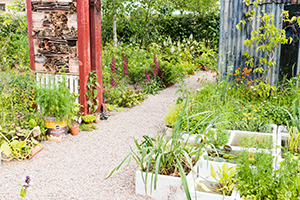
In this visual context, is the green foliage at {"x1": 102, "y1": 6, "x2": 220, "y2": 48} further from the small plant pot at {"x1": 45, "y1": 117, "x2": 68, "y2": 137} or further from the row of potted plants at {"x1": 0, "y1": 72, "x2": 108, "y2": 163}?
the small plant pot at {"x1": 45, "y1": 117, "x2": 68, "y2": 137}

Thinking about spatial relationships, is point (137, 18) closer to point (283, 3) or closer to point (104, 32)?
point (104, 32)

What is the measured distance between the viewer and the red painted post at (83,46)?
18.4 ft

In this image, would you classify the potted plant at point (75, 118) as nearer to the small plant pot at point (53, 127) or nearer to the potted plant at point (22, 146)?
the small plant pot at point (53, 127)

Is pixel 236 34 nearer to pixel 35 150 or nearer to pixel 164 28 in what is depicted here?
pixel 35 150

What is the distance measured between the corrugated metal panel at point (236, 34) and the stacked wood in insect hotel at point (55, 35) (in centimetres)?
296

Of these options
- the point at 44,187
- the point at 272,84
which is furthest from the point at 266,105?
the point at 44,187

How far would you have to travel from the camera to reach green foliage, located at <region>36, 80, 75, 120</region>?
5090mm

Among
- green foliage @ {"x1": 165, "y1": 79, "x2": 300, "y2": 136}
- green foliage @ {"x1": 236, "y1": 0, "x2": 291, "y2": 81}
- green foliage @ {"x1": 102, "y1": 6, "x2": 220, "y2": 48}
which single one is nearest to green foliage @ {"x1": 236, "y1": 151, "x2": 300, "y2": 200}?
green foliage @ {"x1": 165, "y1": 79, "x2": 300, "y2": 136}

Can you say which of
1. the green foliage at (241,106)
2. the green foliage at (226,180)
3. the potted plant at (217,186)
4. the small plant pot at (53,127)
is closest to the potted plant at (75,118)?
the small plant pot at (53,127)

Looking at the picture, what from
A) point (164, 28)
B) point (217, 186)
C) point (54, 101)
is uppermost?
point (164, 28)

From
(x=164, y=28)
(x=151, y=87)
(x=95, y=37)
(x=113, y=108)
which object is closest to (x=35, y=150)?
(x=95, y=37)

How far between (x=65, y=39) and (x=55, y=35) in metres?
0.23

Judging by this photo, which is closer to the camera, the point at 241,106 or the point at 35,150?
the point at 35,150

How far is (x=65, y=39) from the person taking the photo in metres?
5.78
